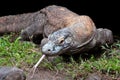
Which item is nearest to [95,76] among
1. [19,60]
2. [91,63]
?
[91,63]

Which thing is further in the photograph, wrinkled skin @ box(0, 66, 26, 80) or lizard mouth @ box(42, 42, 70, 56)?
lizard mouth @ box(42, 42, 70, 56)

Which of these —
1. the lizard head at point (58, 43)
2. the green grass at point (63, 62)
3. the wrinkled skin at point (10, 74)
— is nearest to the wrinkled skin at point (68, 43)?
the lizard head at point (58, 43)

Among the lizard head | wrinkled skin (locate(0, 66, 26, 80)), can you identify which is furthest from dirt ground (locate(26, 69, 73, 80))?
wrinkled skin (locate(0, 66, 26, 80))

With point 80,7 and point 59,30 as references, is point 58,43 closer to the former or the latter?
point 59,30

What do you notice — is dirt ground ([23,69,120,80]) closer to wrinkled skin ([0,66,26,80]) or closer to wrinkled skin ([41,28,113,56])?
wrinkled skin ([41,28,113,56])

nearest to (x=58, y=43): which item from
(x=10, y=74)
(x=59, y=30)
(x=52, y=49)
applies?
(x=52, y=49)
